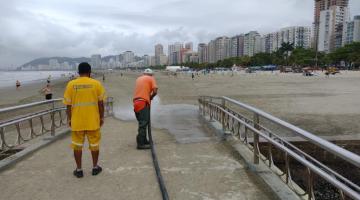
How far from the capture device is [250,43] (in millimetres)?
192125

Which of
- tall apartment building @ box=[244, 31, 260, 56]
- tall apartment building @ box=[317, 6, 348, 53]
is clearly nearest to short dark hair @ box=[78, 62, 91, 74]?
tall apartment building @ box=[317, 6, 348, 53]

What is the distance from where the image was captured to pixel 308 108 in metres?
16.6

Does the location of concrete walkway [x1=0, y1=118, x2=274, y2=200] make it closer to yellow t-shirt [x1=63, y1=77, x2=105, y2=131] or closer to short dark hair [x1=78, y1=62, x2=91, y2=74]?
yellow t-shirt [x1=63, y1=77, x2=105, y2=131]

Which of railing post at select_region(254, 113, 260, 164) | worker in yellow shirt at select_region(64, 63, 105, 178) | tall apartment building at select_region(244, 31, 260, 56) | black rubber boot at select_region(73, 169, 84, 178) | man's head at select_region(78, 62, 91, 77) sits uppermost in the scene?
tall apartment building at select_region(244, 31, 260, 56)

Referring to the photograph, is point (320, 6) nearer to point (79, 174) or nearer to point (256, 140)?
point (256, 140)

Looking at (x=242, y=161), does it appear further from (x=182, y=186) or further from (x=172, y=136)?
(x=172, y=136)

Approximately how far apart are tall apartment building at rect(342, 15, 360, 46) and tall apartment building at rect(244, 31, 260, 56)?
5535 cm

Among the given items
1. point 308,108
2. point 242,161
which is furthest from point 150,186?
point 308,108

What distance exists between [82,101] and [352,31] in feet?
508

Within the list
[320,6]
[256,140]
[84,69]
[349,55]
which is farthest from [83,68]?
[320,6]

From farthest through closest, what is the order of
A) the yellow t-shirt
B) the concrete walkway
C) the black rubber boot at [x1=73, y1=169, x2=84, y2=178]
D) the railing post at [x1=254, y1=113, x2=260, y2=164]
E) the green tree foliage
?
1. the green tree foliage
2. the railing post at [x1=254, y1=113, x2=260, y2=164]
3. the black rubber boot at [x1=73, y1=169, x2=84, y2=178]
4. the yellow t-shirt
5. the concrete walkway

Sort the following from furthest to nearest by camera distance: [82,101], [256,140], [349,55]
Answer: [349,55]
[256,140]
[82,101]

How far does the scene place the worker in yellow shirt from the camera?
14.9 feet

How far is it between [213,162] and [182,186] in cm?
120
